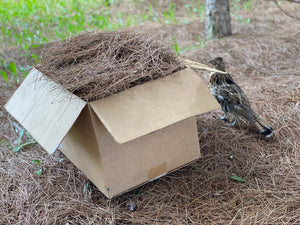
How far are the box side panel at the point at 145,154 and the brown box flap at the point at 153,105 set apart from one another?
0.63 ft

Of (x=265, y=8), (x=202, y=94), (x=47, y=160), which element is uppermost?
(x=202, y=94)

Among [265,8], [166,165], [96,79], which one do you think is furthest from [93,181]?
[265,8]

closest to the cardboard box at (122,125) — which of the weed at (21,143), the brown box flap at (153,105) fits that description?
the brown box flap at (153,105)

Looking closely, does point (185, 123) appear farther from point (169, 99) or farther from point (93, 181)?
point (93, 181)

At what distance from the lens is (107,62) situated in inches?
101

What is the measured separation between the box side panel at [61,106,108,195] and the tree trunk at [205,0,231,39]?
3.69m

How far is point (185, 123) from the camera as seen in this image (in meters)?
2.66

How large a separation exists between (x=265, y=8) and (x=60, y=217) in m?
6.47

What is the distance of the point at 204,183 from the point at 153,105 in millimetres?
876

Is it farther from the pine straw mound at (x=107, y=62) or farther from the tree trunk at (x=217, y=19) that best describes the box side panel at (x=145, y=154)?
the tree trunk at (x=217, y=19)

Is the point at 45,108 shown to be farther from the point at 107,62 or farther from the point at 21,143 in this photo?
the point at 21,143

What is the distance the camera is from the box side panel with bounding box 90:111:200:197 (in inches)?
94.3

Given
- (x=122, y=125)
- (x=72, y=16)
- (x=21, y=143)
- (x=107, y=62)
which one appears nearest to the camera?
(x=122, y=125)

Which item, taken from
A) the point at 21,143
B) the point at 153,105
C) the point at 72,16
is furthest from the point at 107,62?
the point at 72,16
